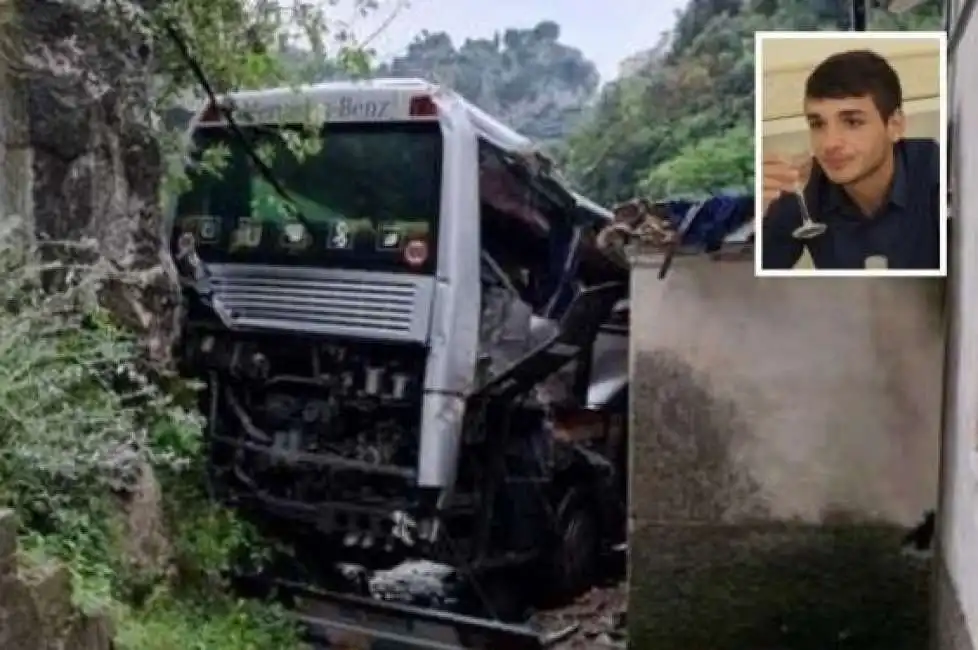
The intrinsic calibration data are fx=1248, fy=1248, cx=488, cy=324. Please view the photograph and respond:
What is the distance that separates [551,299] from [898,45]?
423 centimetres

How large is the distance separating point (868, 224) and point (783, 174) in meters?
0.40

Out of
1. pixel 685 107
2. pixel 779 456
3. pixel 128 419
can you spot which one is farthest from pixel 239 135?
pixel 685 107

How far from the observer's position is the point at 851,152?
504cm

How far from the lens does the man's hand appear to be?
5.04m

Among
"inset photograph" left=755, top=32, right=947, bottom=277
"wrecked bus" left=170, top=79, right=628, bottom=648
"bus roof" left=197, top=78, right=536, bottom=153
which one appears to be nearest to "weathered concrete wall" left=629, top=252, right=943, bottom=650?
"inset photograph" left=755, top=32, right=947, bottom=277

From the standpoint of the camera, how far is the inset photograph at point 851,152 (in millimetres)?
4883

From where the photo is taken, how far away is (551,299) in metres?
8.84

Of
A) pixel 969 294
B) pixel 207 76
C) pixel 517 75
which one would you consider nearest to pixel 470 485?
pixel 207 76

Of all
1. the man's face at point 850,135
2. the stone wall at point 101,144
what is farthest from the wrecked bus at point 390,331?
the man's face at point 850,135

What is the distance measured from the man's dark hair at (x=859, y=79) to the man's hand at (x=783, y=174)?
27cm

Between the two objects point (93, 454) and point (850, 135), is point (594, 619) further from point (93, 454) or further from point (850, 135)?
point (93, 454)

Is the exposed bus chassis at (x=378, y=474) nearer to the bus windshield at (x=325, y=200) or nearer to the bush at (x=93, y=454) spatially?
the bus windshield at (x=325, y=200)

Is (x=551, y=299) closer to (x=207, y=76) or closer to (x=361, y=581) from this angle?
(x=361, y=581)

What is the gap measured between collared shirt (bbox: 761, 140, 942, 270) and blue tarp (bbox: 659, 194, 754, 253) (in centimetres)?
113
